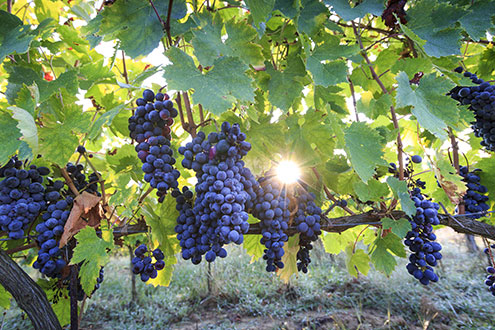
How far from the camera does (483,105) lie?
150 centimetres

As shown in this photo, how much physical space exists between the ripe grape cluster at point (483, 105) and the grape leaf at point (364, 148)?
0.73 meters

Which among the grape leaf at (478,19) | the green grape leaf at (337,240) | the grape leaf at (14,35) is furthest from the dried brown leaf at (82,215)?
the grape leaf at (478,19)

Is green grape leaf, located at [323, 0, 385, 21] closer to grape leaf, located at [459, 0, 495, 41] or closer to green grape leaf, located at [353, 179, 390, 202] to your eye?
grape leaf, located at [459, 0, 495, 41]

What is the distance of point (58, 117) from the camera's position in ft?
4.30

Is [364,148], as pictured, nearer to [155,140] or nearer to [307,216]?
[307,216]

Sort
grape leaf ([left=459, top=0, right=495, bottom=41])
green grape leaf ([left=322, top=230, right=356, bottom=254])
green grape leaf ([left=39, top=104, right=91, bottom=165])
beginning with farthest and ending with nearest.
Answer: green grape leaf ([left=322, top=230, right=356, bottom=254])
grape leaf ([left=459, top=0, right=495, bottom=41])
green grape leaf ([left=39, top=104, right=91, bottom=165])

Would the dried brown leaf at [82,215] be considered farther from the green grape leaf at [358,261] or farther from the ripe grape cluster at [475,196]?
the ripe grape cluster at [475,196]

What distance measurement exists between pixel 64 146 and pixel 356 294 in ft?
18.1

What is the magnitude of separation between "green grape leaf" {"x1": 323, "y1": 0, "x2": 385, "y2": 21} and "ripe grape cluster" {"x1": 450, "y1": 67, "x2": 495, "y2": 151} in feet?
2.36

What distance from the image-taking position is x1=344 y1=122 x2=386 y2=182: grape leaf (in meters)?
1.13

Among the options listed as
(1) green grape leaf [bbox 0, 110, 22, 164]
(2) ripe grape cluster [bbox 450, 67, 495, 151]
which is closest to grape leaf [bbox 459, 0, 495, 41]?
(2) ripe grape cluster [bbox 450, 67, 495, 151]

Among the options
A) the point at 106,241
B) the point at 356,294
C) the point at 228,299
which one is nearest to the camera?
the point at 106,241

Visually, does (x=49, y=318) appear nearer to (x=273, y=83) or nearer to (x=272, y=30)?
(x=273, y=83)

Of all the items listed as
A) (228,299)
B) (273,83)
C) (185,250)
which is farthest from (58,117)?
(228,299)
